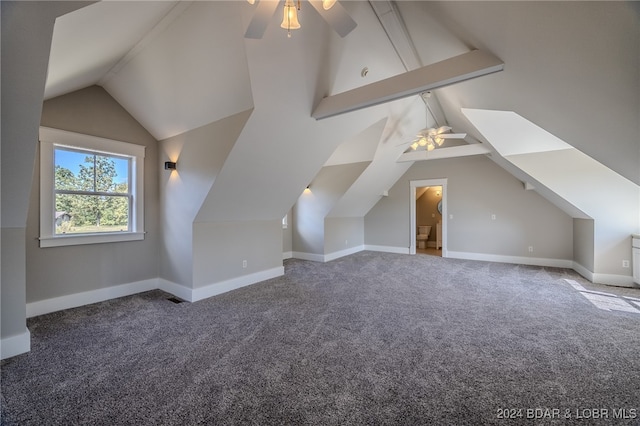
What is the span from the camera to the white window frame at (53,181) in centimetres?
303

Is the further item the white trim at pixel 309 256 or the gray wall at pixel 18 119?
the white trim at pixel 309 256

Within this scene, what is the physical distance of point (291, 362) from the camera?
6.86 feet

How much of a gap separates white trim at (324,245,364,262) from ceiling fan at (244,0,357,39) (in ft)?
16.9

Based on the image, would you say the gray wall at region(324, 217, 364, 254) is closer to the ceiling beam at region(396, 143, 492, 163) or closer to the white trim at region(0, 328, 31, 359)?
the ceiling beam at region(396, 143, 492, 163)

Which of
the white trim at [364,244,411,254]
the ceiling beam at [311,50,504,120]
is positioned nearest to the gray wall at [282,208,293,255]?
the white trim at [364,244,411,254]

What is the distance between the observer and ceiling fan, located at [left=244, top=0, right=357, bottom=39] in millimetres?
1541

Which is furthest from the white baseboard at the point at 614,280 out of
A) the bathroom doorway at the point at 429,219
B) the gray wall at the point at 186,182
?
the gray wall at the point at 186,182

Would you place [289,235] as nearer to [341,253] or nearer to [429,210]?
[341,253]

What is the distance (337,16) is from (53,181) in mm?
3797

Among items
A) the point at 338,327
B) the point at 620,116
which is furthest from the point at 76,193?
the point at 620,116

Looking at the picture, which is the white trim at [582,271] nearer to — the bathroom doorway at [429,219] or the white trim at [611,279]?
the white trim at [611,279]

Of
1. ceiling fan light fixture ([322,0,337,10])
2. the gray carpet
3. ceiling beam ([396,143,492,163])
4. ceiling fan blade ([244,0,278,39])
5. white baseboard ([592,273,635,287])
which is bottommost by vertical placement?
the gray carpet

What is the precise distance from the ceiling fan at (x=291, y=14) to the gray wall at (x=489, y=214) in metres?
6.05

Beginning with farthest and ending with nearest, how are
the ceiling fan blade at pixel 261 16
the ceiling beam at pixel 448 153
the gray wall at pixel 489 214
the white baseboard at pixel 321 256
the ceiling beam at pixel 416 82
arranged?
the white baseboard at pixel 321 256 < the gray wall at pixel 489 214 < the ceiling beam at pixel 448 153 < the ceiling beam at pixel 416 82 < the ceiling fan blade at pixel 261 16
